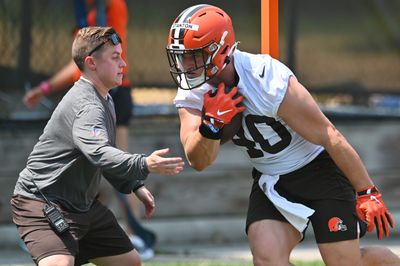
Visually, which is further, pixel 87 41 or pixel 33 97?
pixel 33 97

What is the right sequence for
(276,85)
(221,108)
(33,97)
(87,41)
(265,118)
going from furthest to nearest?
(33,97), (87,41), (265,118), (276,85), (221,108)

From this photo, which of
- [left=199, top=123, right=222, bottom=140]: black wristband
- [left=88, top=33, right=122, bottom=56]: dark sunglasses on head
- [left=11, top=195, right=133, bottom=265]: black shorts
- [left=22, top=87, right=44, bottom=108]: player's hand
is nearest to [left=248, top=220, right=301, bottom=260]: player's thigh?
[left=199, top=123, right=222, bottom=140]: black wristband

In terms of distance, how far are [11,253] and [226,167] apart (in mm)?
1820

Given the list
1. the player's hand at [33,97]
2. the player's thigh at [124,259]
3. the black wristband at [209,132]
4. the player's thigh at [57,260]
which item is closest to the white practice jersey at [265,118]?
the black wristband at [209,132]

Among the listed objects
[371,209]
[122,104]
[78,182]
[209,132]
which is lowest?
[122,104]

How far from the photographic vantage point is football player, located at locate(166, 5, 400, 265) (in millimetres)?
5082

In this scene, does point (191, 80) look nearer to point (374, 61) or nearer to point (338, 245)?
point (338, 245)

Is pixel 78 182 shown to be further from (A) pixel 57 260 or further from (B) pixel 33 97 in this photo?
(B) pixel 33 97

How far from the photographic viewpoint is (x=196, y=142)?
509 centimetres

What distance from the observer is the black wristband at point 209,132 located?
500 centimetres

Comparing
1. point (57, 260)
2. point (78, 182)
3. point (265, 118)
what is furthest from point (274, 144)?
point (57, 260)

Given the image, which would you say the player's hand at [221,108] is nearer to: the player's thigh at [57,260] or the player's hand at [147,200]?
Answer: the player's hand at [147,200]

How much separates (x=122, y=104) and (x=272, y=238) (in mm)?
2711

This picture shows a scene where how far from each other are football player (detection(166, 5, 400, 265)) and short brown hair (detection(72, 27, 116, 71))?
0.37 meters
